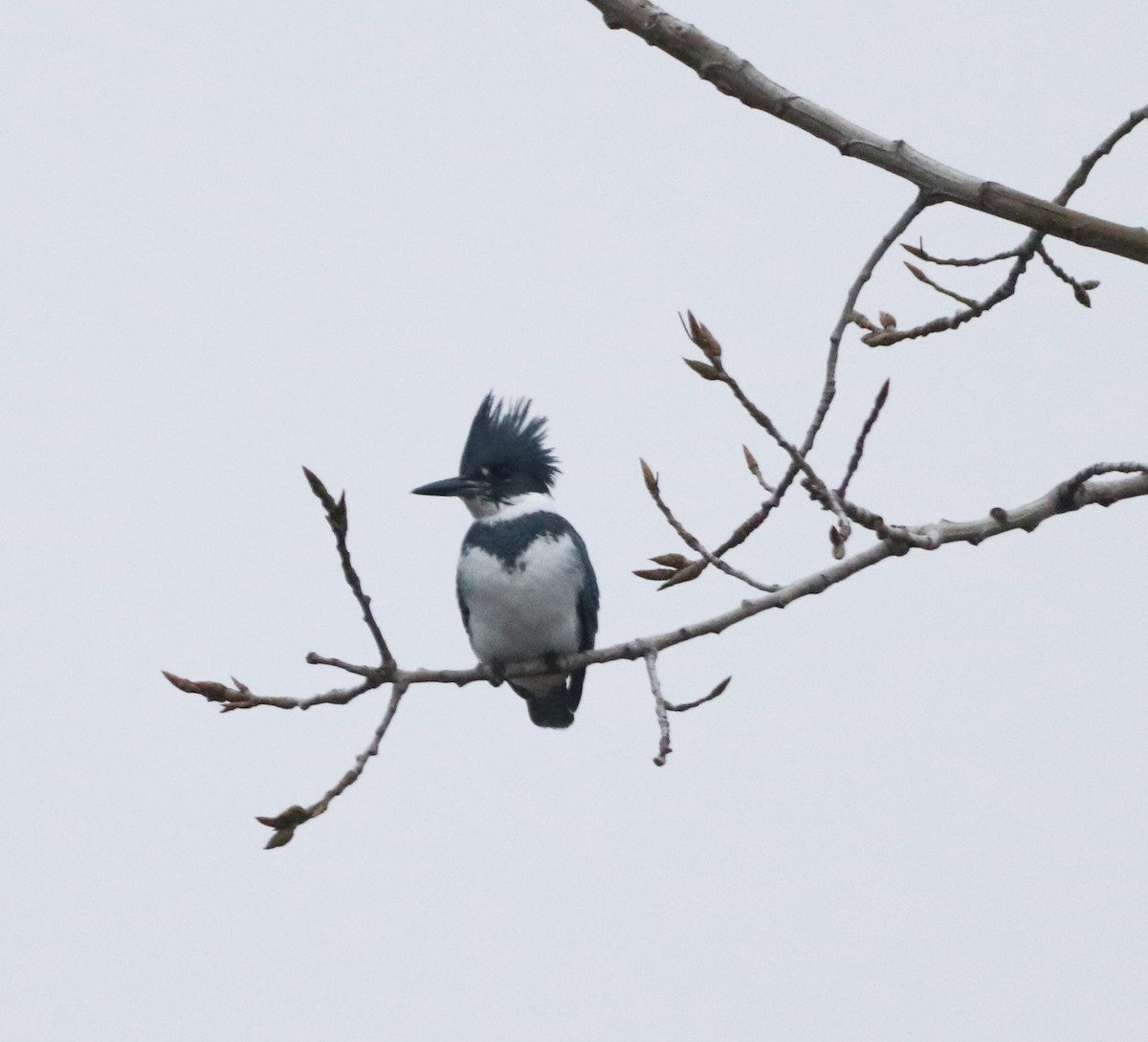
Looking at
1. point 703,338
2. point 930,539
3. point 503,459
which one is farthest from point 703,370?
point 503,459

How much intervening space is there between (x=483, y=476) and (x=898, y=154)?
3.53 m

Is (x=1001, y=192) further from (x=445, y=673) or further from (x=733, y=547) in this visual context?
(x=445, y=673)

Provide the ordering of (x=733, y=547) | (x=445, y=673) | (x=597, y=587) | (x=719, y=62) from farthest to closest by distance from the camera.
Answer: (x=597, y=587) → (x=445, y=673) → (x=733, y=547) → (x=719, y=62)

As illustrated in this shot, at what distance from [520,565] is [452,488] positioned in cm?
41

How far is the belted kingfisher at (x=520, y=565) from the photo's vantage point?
18.5ft

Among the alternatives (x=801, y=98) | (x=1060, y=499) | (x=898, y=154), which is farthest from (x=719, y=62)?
(x=1060, y=499)

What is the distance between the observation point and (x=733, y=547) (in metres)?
3.30

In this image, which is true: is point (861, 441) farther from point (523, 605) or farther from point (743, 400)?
point (523, 605)

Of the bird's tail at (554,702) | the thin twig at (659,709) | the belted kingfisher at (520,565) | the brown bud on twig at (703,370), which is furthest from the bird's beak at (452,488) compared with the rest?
the brown bud on twig at (703,370)

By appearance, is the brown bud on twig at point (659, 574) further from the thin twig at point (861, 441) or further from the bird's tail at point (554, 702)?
the bird's tail at point (554, 702)

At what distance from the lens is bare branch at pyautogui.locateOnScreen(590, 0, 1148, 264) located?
2875 mm

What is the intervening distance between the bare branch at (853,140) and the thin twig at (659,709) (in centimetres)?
130

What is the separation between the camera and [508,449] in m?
6.36

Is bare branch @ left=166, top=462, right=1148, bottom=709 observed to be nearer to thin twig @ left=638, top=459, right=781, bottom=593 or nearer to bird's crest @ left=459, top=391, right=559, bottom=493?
thin twig @ left=638, top=459, right=781, bottom=593
